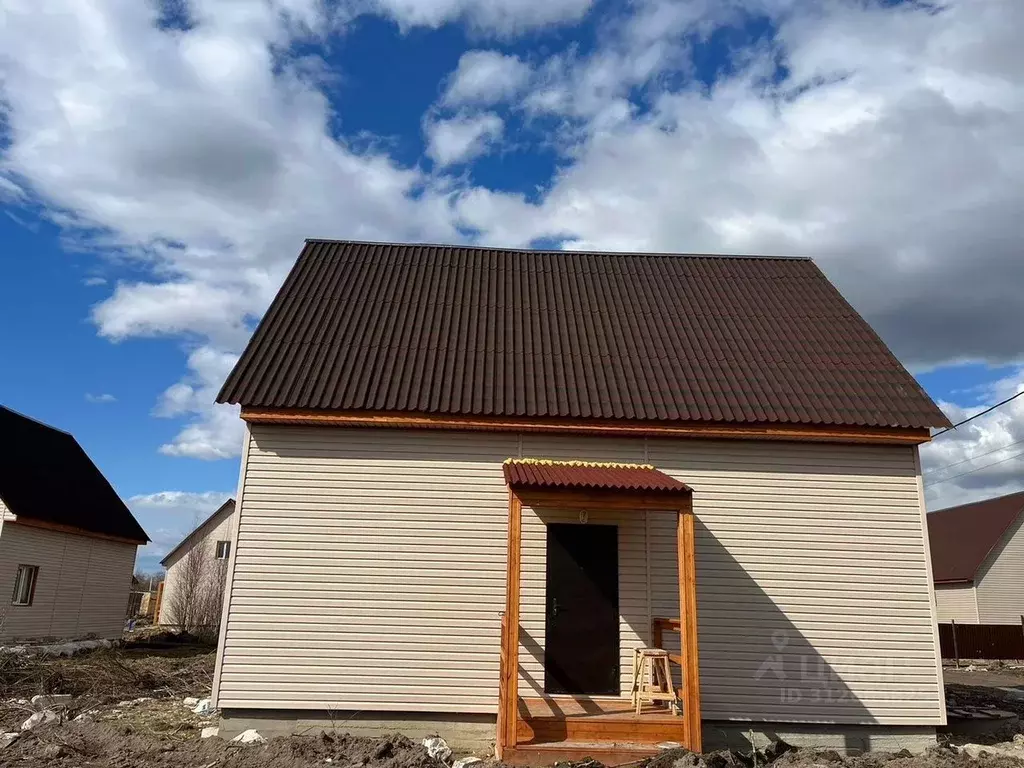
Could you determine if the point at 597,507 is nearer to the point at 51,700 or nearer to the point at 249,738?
the point at 249,738

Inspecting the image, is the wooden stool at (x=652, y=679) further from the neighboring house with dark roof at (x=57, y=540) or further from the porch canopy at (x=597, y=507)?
the neighboring house with dark roof at (x=57, y=540)

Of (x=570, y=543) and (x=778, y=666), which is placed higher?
(x=570, y=543)

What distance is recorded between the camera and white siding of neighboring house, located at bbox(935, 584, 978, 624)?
92.0ft

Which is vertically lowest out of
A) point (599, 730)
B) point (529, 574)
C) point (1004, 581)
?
point (599, 730)

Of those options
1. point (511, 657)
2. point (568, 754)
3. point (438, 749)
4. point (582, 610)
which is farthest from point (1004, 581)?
point (511, 657)

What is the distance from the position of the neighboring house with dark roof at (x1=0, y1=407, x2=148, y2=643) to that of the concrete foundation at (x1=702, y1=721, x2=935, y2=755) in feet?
52.3

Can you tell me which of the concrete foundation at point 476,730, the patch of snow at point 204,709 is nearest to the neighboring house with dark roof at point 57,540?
the patch of snow at point 204,709

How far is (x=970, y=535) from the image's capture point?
3019cm

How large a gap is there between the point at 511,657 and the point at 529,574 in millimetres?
1812

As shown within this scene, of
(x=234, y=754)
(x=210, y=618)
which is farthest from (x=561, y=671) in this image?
(x=210, y=618)

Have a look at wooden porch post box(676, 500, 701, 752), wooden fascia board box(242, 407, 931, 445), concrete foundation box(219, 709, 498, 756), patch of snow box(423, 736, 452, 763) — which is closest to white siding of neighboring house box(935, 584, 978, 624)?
wooden fascia board box(242, 407, 931, 445)

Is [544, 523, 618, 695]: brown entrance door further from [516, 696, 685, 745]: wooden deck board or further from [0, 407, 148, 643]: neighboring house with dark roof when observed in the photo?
[0, 407, 148, 643]: neighboring house with dark roof

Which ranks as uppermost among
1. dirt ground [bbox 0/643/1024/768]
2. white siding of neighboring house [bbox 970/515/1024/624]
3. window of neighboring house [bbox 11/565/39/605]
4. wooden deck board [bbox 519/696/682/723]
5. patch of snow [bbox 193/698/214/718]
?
white siding of neighboring house [bbox 970/515/1024/624]

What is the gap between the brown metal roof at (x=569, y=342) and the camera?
9406 mm
